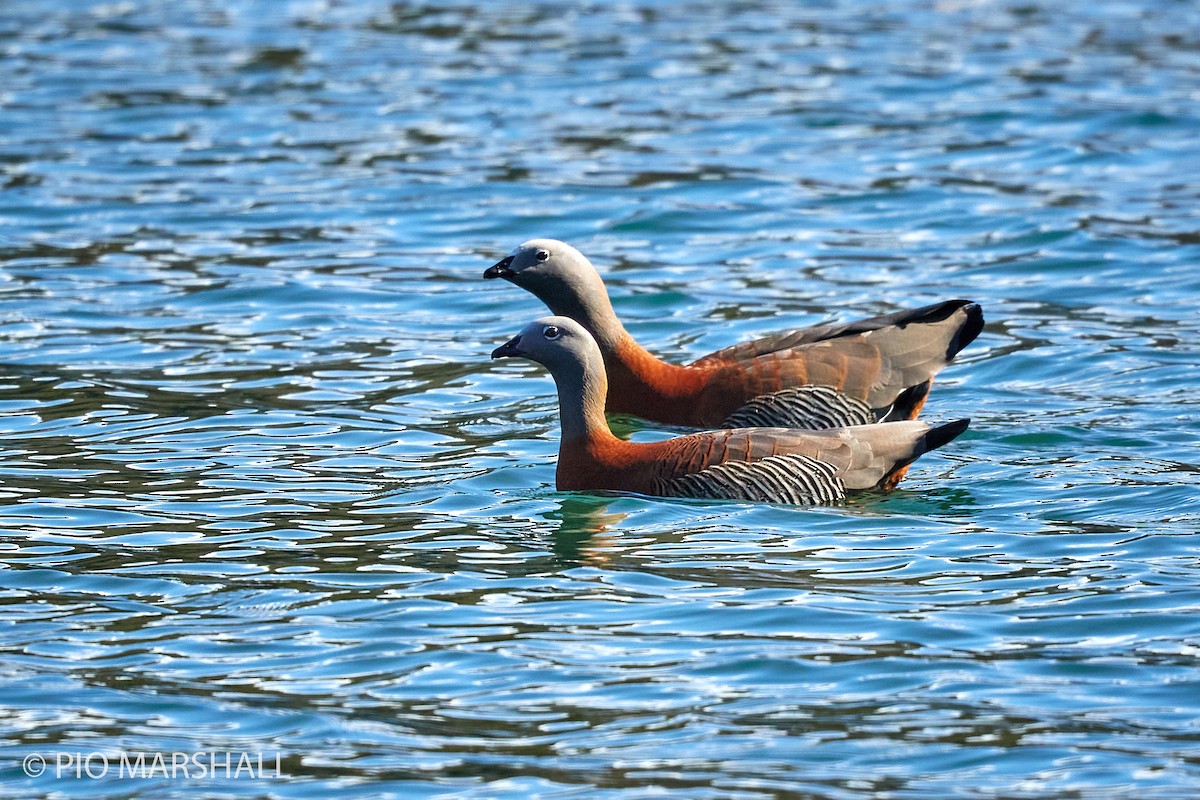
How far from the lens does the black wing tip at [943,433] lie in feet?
30.6

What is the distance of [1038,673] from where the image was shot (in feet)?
22.9

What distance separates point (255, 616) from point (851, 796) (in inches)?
111

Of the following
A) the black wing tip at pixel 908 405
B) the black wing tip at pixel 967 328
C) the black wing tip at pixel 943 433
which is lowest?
the black wing tip at pixel 908 405

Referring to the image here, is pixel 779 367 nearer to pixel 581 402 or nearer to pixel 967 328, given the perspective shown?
pixel 967 328

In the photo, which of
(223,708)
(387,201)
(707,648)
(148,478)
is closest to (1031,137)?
(387,201)

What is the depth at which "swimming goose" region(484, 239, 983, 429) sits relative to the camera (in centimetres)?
1063

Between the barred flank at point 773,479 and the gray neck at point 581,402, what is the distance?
58 cm

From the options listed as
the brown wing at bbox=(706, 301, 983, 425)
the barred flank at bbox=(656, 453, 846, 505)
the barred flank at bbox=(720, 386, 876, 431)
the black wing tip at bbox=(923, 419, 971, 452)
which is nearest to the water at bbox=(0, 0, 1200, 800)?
the barred flank at bbox=(656, 453, 846, 505)

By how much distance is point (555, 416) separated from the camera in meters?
11.4
